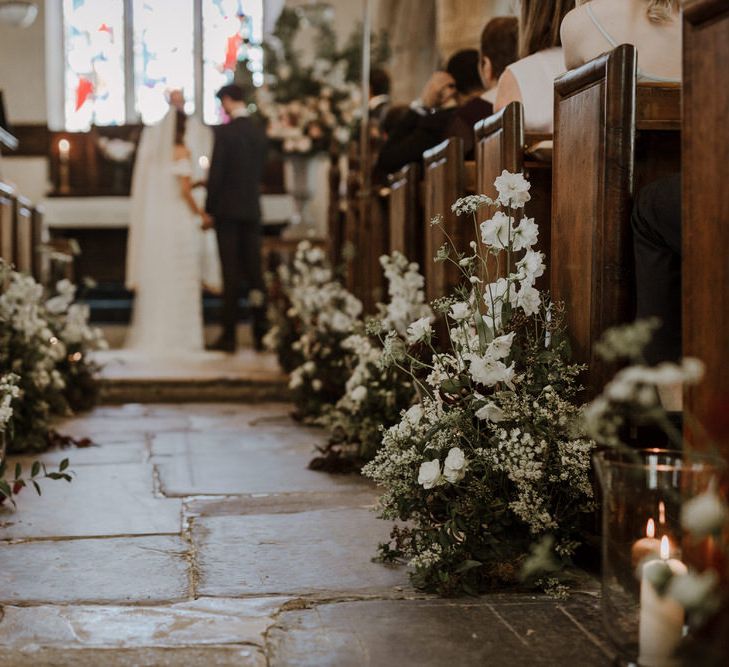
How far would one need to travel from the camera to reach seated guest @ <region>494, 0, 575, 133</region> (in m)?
2.78

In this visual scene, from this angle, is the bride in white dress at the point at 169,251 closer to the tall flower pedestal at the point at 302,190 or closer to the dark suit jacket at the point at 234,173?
the dark suit jacket at the point at 234,173

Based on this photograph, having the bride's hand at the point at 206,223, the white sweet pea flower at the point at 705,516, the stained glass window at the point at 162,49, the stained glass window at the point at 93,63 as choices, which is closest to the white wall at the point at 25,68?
the stained glass window at the point at 93,63

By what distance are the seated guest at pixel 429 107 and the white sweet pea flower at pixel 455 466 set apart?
7.74ft

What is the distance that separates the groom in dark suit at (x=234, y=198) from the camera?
7.50 meters

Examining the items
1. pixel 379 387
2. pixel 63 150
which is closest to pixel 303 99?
pixel 63 150

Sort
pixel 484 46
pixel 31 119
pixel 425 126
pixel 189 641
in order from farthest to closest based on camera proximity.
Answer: pixel 31 119
pixel 425 126
pixel 484 46
pixel 189 641

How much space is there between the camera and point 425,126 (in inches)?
167

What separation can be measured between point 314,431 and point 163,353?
3249mm

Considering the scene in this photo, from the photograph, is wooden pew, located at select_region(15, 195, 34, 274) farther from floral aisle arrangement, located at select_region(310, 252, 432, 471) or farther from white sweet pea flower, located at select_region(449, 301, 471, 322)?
white sweet pea flower, located at select_region(449, 301, 471, 322)

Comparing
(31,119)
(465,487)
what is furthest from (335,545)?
(31,119)

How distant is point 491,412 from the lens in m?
2.14

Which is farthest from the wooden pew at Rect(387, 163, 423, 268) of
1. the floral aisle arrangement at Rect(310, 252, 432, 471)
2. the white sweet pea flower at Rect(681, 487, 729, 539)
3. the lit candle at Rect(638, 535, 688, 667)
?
the white sweet pea flower at Rect(681, 487, 729, 539)

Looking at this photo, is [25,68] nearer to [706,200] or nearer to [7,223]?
[7,223]

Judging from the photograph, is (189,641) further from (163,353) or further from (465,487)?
(163,353)
